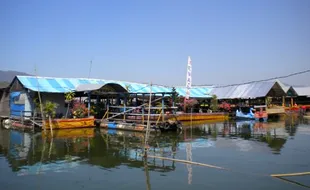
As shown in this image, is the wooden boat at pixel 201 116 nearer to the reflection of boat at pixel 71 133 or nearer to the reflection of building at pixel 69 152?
the reflection of boat at pixel 71 133

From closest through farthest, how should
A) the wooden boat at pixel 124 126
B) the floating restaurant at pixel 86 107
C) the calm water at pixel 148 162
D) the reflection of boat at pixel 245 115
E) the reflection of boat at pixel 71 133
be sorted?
the calm water at pixel 148 162 → the reflection of boat at pixel 71 133 → the wooden boat at pixel 124 126 → the floating restaurant at pixel 86 107 → the reflection of boat at pixel 245 115

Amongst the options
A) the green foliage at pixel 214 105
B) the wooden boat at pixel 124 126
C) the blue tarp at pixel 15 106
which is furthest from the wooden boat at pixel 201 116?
the blue tarp at pixel 15 106

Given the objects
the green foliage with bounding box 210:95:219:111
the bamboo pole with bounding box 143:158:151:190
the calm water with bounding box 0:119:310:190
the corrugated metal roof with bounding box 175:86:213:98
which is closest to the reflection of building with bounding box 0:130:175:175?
the calm water with bounding box 0:119:310:190

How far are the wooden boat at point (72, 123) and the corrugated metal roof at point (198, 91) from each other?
1318 cm

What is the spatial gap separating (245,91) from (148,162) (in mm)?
23431

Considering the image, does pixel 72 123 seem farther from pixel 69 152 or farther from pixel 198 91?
pixel 198 91

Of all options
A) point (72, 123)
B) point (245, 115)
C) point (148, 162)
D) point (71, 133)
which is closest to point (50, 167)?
point (148, 162)

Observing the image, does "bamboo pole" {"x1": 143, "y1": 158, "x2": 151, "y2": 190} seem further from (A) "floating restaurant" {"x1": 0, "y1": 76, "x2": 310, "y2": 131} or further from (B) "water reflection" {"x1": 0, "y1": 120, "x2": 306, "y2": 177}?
(A) "floating restaurant" {"x1": 0, "y1": 76, "x2": 310, "y2": 131}

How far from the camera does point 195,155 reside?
1144 cm

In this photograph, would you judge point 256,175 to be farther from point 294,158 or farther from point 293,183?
point 294,158

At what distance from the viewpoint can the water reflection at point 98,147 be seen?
998cm

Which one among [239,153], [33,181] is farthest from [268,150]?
[33,181]

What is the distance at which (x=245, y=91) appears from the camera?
103ft

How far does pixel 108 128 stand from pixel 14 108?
7936mm
